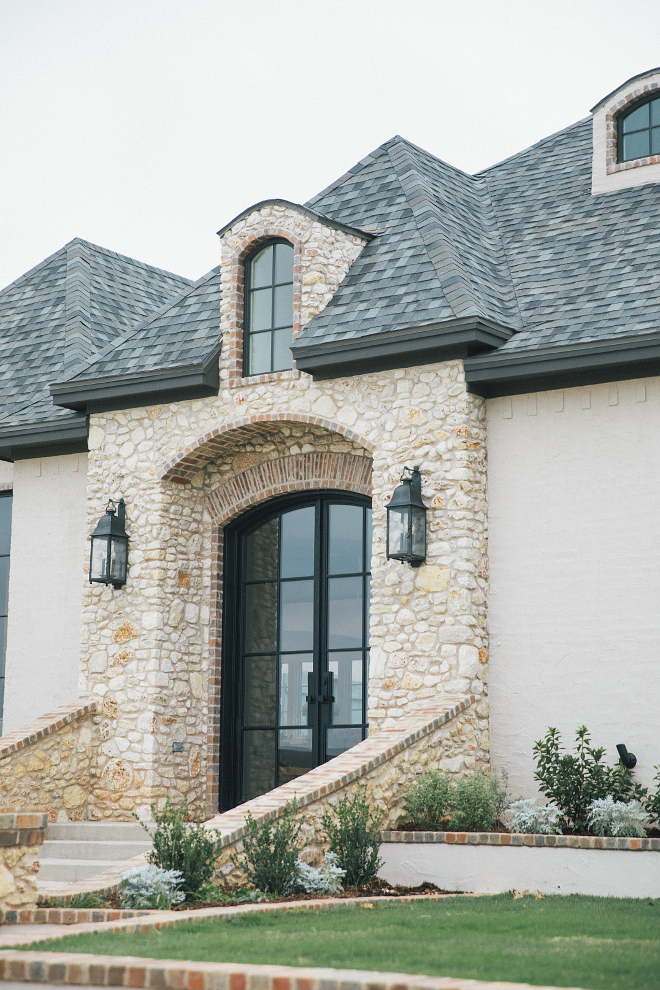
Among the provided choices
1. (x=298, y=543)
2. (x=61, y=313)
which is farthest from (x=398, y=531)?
(x=61, y=313)

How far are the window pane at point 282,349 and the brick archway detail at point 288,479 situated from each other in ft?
3.19

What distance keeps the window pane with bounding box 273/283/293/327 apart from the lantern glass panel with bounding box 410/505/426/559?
8.84 ft

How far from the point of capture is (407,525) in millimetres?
10422

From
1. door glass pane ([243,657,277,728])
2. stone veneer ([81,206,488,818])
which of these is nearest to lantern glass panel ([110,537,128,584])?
stone veneer ([81,206,488,818])

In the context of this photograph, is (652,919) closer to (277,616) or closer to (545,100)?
(277,616)

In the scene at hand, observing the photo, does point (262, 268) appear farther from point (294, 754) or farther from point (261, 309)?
point (294, 754)

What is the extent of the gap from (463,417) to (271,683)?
368 centimetres

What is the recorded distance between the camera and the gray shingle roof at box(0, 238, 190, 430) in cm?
1414

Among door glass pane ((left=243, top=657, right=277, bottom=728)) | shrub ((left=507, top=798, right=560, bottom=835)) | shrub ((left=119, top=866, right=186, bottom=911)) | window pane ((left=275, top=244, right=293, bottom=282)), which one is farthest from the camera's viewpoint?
door glass pane ((left=243, top=657, right=277, bottom=728))

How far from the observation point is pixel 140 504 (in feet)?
40.2

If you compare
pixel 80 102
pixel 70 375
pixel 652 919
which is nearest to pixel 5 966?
pixel 652 919

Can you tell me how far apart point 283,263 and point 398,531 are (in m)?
3.41

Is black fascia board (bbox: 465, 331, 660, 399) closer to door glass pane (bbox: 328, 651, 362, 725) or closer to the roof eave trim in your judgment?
the roof eave trim

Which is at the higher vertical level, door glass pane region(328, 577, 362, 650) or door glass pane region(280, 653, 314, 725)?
door glass pane region(328, 577, 362, 650)
